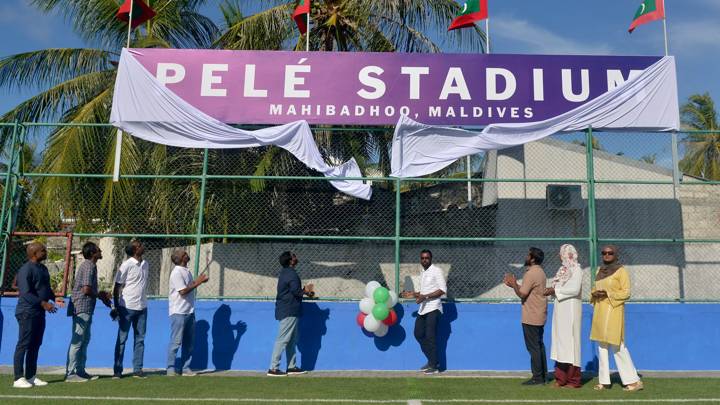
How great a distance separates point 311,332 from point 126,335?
2287 mm

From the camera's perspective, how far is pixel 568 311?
23.7ft

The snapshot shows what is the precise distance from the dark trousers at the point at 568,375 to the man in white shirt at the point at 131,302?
15.8ft

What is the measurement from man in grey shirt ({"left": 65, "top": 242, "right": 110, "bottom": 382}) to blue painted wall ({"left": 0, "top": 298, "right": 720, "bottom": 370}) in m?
1.15

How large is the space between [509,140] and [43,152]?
7791 mm

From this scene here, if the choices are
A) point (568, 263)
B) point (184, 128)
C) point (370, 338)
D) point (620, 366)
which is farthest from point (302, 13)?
point (620, 366)

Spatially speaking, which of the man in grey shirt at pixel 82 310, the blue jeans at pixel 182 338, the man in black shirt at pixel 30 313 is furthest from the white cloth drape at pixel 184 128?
the man in black shirt at pixel 30 313

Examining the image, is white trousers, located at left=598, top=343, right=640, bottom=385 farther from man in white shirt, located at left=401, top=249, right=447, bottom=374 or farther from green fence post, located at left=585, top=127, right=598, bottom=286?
man in white shirt, located at left=401, top=249, right=447, bottom=374

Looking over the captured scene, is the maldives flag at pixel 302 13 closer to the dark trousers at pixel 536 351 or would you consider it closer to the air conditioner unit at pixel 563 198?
the air conditioner unit at pixel 563 198

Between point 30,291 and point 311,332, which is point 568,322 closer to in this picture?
point 311,332

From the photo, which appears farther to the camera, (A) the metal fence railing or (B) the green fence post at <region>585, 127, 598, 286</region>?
(A) the metal fence railing

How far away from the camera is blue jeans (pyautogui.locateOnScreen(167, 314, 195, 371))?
7.97 m

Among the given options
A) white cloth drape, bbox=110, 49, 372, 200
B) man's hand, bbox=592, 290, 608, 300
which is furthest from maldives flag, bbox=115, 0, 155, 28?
man's hand, bbox=592, 290, 608, 300

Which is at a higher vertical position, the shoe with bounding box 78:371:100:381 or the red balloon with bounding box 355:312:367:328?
the red balloon with bounding box 355:312:367:328

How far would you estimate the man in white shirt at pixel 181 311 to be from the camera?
7977 mm
